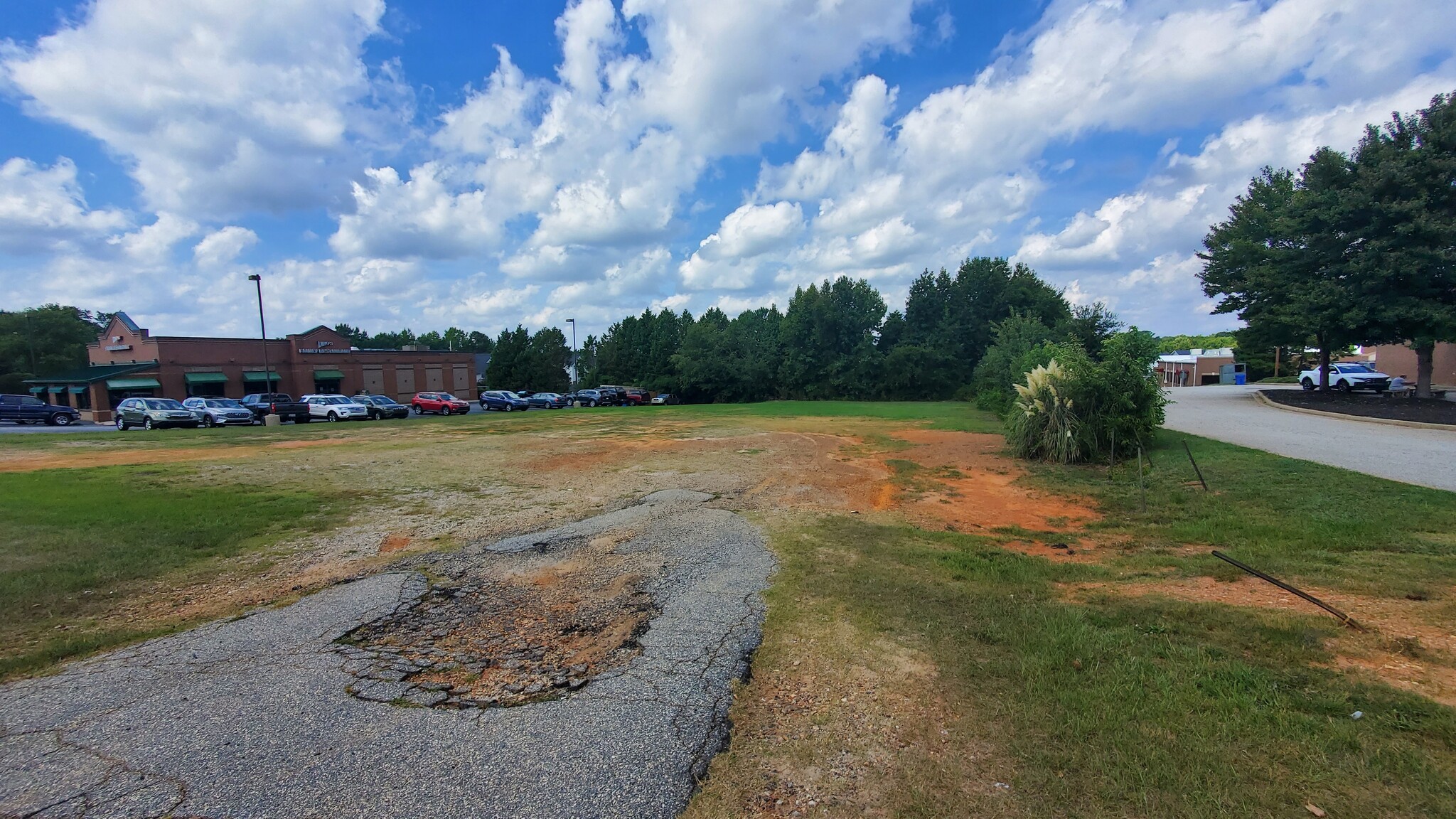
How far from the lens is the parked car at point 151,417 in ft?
88.1

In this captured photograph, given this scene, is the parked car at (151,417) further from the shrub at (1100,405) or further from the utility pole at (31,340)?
the utility pole at (31,340)

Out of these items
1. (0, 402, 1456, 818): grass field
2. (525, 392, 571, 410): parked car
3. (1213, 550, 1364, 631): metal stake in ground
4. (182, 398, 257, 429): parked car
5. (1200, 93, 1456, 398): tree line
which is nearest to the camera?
(0, 402, 1456, 818): grass field

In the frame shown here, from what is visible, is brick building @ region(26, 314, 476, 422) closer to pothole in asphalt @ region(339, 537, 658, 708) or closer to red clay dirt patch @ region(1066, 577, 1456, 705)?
pothole in asphalt @ region(339, 537, 658, 708)

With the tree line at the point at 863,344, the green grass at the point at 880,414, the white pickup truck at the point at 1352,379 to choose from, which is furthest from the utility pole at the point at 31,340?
the white pickup truck at the point at 1352,379

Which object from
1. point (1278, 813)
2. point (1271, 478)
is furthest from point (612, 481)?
point (1271, 478)

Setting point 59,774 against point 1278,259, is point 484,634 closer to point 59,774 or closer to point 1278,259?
point 59,774

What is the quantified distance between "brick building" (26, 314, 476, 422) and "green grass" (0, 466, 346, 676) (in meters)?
40.2

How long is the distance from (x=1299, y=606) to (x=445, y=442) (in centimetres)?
2016

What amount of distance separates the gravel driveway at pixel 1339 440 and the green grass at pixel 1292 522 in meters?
1.02

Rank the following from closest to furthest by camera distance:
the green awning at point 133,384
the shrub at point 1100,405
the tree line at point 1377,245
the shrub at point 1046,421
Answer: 1. the shrub at point 1100,405
2. the shrub at point 1046,421
3. the tree line at point 1377,245
4. the green awning at point 133,384

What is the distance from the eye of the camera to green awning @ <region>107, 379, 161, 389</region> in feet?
132

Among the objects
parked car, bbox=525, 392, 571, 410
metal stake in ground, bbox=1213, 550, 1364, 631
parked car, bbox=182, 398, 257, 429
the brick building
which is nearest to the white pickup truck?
metal stake in ground, bbox=1213, 550, 1364, 631

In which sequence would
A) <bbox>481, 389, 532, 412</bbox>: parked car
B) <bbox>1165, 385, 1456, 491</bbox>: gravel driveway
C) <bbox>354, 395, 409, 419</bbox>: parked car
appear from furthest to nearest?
<bbox>481, 389, 532, 412</bbox>: parked car
<bbox>354, 395, 409, 419</bbox>: parked car
<bbox>1165, 385, 1456, 491</bbox>: gravel driveway

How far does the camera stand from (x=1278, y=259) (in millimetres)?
26141
